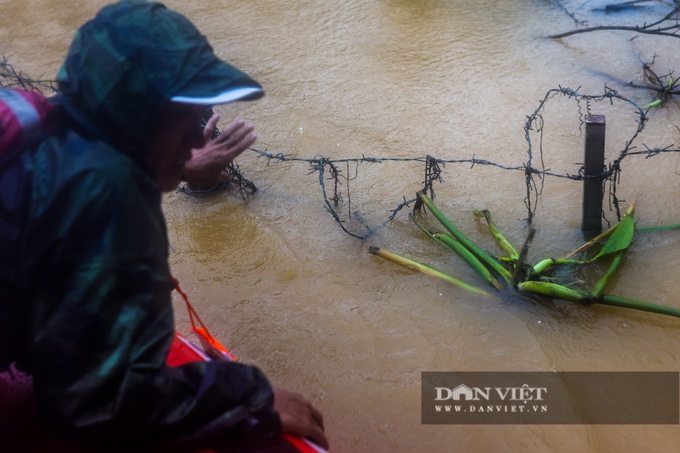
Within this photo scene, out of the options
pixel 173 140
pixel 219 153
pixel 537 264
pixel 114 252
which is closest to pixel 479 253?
pixel 537 264

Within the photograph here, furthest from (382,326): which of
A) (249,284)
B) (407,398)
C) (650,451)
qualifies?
(650,451)

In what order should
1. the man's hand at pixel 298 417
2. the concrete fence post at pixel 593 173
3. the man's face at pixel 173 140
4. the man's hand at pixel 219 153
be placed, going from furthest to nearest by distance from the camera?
the concrete fence post at pixel 593 173 < the man's hand at pixel 219 153 < the man's hand at pixel 298 417 < the man's face at pixel 173 140

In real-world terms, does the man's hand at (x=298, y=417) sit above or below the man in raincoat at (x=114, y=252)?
below

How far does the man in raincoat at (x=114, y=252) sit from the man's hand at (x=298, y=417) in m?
0.19

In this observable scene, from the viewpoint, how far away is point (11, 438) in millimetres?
1392

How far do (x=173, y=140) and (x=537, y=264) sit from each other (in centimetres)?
196

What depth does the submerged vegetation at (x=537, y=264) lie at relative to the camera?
99.7 inches

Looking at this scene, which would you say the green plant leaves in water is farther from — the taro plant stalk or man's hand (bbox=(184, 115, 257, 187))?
man's hand (bbox=(184, 115, 257, 187))

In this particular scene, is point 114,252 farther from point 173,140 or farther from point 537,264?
point 537,264

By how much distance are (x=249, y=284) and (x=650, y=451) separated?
186cm

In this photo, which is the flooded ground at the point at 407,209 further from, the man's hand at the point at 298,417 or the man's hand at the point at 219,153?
the man's hand at the point at 219,153

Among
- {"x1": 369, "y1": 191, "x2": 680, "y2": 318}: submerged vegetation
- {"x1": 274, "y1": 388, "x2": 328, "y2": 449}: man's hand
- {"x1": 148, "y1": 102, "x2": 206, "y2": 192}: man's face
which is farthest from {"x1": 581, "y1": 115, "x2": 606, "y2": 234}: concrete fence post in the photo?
{"x1": 148, "y1": 102, "x2": 206, "y2": 192}: man's face

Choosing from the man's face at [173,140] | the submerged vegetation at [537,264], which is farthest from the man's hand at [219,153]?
the submerged vegetation at [537,264]

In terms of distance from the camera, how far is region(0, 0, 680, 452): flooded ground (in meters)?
2.43
